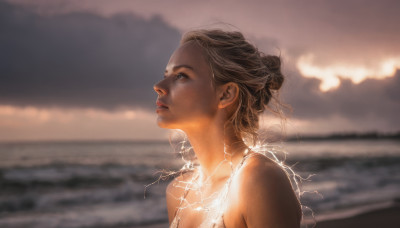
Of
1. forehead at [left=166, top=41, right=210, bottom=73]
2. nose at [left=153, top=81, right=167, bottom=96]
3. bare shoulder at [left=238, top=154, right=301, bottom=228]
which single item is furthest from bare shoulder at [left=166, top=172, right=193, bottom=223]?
bare shoulder at [left=238, top=154, right=301, bottom=228]

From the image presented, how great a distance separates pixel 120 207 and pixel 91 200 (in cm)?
164

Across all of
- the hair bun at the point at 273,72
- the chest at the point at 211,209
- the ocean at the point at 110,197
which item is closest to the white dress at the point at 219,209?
the chest at the point at 211,209

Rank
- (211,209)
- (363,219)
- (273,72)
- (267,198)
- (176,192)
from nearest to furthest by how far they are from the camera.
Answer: (267,198) → (211,209) → (273,72) → (176,192) → (363,219)

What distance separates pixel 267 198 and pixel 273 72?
37.2 inches

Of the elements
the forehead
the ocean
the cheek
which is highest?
the forehead

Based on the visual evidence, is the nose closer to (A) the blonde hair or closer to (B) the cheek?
(B) the cheek

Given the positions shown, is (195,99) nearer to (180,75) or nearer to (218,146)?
(180,75)

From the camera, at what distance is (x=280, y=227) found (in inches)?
59.4

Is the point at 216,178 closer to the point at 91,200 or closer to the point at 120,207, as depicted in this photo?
the point at 120,207

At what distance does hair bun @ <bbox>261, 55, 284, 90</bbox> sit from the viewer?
86.2 inches

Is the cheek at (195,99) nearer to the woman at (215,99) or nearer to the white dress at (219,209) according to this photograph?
the woman at (215,99)

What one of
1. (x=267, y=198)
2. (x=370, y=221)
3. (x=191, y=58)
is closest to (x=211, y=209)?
(x=267, y=198)

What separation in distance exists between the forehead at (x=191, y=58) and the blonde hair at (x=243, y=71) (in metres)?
0.03

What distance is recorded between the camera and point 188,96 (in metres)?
2.09
